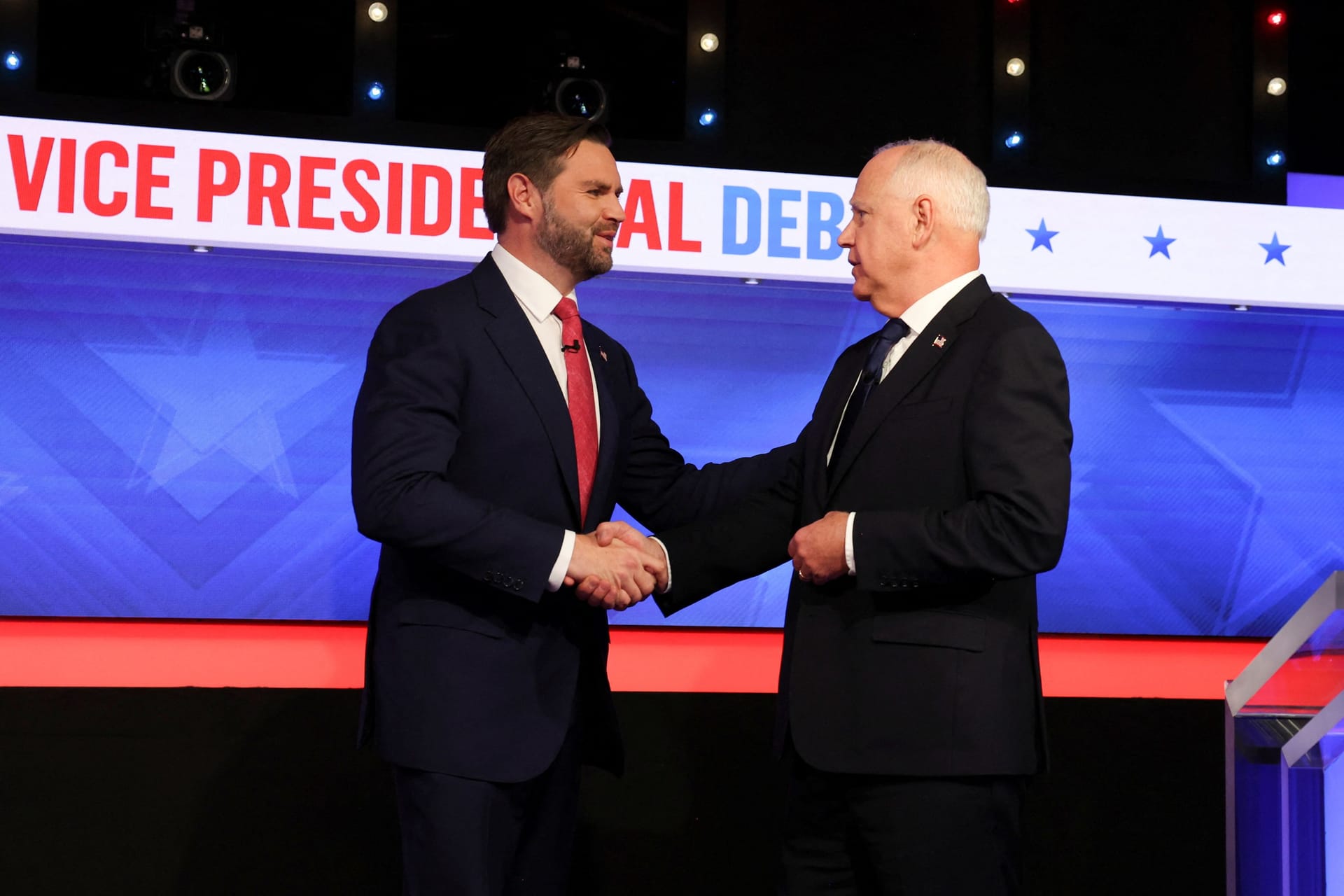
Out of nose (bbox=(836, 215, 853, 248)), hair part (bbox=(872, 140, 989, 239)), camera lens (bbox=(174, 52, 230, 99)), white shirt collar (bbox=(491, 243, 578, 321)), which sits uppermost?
camera lens (bbox=(174, 52, 230, 99))

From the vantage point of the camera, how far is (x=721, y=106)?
4.44m

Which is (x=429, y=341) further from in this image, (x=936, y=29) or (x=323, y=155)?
(x=936, y=29)

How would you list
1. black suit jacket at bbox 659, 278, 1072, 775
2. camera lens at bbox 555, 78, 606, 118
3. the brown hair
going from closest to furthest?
black suit jacket at bbox 659, 278, 1072, 775 → the brown hair → camera lens at bbox 555, 78, 606, 118

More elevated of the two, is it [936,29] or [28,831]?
[936,29]

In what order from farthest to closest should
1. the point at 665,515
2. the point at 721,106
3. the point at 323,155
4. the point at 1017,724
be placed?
the point at 721,106 < the point at 323,155 < the point at 665,515 < the point at 1017,724

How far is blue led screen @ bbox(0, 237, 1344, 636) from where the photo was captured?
405cm

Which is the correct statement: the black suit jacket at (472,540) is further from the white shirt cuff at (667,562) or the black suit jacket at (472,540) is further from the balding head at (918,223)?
the balding head at (918,223)

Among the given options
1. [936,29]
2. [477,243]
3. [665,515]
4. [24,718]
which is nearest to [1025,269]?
[936,29]

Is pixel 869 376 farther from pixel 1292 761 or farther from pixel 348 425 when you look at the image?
pixel 348 425

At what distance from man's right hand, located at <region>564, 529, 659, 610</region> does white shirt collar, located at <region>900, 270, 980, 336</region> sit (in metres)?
0.58

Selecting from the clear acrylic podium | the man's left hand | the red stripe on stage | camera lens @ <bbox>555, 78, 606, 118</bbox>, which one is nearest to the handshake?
the man's left hand

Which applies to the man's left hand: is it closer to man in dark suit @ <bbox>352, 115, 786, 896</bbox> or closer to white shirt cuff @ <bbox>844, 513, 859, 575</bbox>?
white shirt cuff @ <bbox>844, 513, 859, 575</bbox>

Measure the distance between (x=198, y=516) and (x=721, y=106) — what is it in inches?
86.0

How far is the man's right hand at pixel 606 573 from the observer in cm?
200
